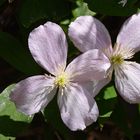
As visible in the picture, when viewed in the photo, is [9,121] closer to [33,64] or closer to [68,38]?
[33,64]

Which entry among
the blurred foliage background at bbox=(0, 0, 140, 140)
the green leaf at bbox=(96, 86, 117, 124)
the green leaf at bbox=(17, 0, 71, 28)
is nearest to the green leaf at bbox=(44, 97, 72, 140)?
the blurred foliage background at bbox=(0, 0, 140, 140)

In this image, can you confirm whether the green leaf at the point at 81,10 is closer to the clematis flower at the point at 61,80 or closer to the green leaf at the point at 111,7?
the green leaf at the point at 111,7

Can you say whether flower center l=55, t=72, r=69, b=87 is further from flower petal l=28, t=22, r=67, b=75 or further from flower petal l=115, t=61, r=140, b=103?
flower petal l=115, t=61, r=140, b=103

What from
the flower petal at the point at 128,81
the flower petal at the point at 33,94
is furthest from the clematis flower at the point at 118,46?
the flower petal at the point at 33,94

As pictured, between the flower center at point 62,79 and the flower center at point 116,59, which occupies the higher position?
the flower center at point 62,79

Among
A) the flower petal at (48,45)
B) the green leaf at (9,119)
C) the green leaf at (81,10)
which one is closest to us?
the flower petal at (48,45)

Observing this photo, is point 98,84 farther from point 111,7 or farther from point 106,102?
point 111,7

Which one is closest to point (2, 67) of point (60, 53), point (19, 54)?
point (19, 54)
